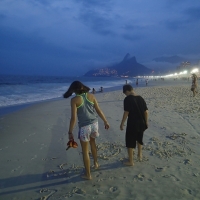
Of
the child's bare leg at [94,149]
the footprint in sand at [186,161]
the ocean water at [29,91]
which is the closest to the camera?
the child's bare leg at [94,149]

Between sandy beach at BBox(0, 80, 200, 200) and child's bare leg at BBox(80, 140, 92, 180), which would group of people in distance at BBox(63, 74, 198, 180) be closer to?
child's bare leg at BBox(80, 140, 92, 180)

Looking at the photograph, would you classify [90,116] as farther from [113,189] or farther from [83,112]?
[113,189]

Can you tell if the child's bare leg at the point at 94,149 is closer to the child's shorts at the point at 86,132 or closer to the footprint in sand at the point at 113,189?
the child's shorts at the point at 86,132

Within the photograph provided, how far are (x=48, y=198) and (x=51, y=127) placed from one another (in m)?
4.57

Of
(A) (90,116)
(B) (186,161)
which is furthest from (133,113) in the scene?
(B) (186,161)

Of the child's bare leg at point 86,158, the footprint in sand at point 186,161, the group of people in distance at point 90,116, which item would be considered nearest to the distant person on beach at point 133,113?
the group of people in distance at point 90,116

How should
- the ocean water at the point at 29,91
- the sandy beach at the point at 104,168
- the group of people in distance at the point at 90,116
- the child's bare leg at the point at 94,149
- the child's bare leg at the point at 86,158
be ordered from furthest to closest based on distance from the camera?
1. the ocean water at the point at 29,91
2. the child's bare leg at the point at 94,149
3. the child's bare leg at the point at 86,158
4. the group of people in distance at the point at 90,116
5. the sandy beach at the point at 104,168

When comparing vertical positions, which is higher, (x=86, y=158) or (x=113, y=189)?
(x=86, y=158)

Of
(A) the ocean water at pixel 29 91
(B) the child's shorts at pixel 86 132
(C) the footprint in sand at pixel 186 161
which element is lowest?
(A) the ocean water at pixel 29 91

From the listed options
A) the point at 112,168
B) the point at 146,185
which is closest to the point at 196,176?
the point at 146,185

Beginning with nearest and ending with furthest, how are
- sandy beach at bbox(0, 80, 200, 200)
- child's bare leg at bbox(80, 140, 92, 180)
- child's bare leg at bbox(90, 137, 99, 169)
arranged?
sandy beach at bbox(0, 80, 200, 200) < child's bare leg at bbox(80, 140, 92, 180) < child's bare leg at bbox(90, 137, 99, 169)

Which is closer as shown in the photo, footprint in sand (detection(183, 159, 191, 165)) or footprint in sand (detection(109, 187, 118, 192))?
footprint in sand (detection(109, 187, 118, 192))

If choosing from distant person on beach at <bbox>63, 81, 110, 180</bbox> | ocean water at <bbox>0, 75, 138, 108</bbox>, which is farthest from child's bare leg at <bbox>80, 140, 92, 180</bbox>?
ocean water at <bbox>0, 75, 138, 108</bbox>

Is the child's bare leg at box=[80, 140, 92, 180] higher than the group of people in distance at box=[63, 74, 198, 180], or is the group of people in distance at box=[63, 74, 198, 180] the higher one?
the group of people in distance at box=[63, 74, 198, 180]
